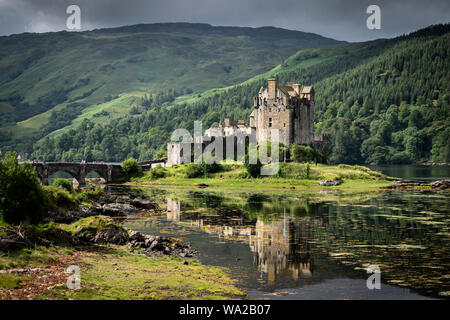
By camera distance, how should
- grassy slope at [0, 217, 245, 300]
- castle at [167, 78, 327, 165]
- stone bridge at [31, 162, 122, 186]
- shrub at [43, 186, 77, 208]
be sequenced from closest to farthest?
grassy slope at [0, 217, 245, 300] → shrub at [43, 186, 77, 208] → stone bridge at [31, 162, 122, 186] → castle at [167, 78, 327, 165]

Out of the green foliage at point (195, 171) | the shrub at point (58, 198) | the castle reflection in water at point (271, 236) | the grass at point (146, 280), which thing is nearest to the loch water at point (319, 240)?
the castle reflection in water at point (271, 236)

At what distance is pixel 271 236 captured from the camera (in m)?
50.4

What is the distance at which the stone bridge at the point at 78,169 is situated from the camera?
397ft

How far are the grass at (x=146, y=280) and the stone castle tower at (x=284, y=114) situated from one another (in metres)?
90.9

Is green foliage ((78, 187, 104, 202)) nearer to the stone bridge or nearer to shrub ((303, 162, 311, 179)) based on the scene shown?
the stone bridge

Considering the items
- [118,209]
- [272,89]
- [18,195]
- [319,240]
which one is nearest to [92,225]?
[18,195]

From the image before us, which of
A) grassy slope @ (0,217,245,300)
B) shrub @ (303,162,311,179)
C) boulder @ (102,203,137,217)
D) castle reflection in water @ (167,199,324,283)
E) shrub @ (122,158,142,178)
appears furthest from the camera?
shrub @ (122,158,142,178)

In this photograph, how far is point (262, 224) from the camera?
2308 inches

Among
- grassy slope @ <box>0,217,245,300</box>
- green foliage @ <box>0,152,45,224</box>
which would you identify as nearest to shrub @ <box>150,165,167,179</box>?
green foliage @ <box>0,152,45,224</box>

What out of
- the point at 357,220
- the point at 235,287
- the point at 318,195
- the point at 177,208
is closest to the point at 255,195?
the point at 318,195

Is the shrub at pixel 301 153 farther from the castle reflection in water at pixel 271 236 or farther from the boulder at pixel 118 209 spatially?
the boulder at pixel 118 209

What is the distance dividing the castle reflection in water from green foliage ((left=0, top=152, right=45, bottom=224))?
17.5 m

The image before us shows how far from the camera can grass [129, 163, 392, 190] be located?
358ft
